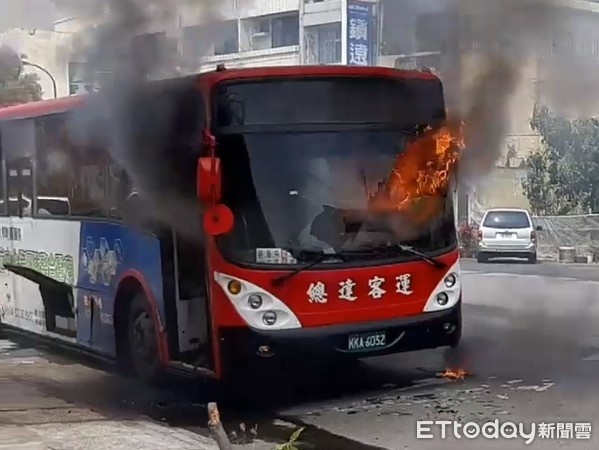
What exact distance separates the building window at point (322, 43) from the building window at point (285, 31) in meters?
0.26

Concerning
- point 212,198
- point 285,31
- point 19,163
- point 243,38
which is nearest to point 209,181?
point 212,198

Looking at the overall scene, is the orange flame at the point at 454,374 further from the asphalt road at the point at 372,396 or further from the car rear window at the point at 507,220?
the car rear window at the point at 507,220

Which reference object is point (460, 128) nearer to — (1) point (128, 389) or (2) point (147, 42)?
(2) point (147, 42)

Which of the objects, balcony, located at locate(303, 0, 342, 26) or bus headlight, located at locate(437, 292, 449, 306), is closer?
bus headlight, located at locate(437, 292, 449, 306)

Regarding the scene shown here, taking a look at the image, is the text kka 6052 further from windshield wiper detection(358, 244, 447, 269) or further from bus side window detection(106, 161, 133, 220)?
bus side window detection(106, 161, 133, 220)

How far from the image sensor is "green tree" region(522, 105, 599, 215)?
398 inches

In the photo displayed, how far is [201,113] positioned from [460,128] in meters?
1.96

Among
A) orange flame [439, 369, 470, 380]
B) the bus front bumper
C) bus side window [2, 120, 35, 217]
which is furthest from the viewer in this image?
bus side window [2, 120, 35, 217]

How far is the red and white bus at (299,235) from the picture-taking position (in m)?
6.52

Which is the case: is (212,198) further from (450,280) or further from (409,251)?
(450,280)

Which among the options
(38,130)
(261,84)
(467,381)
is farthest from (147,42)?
(467,381)

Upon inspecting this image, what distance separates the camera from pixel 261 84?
261 inches

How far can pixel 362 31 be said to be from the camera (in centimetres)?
889

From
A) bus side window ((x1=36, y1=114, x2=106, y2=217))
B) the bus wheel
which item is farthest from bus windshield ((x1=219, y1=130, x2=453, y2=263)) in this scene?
bus side window ((x1=36, y1=114, x2=106, y2=217))
